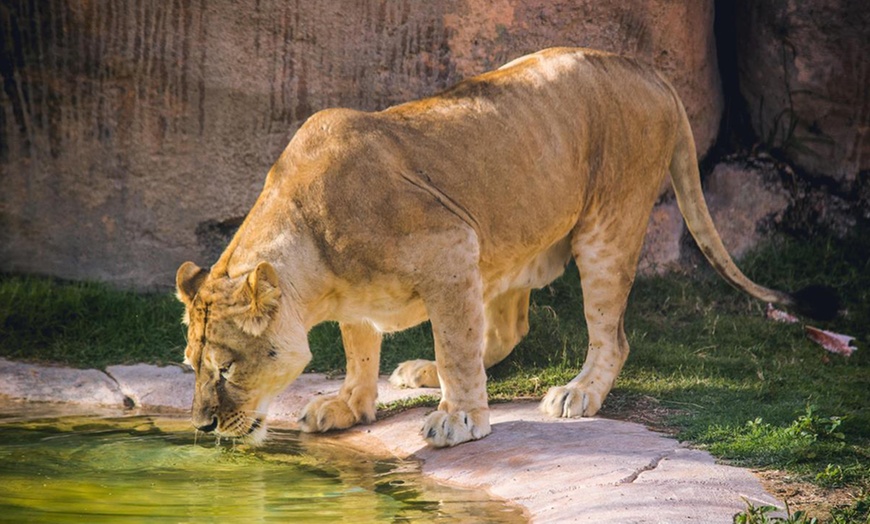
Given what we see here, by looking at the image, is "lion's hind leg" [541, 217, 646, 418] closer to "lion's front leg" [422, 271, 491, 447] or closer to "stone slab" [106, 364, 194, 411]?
"lion's front leg" [422, 271, 491, 447]

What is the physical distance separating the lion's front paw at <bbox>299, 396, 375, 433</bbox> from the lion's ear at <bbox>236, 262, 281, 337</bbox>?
87cm

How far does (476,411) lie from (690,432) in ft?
2.85

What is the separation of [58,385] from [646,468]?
10.2ft

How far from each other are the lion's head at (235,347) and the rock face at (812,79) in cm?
431

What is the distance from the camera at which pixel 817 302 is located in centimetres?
596

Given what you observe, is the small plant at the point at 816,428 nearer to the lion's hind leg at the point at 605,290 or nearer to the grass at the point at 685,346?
the grass at the point at 685,346

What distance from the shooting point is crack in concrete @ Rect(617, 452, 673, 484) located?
425cm

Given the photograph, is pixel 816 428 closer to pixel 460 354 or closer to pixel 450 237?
pixel 460 354

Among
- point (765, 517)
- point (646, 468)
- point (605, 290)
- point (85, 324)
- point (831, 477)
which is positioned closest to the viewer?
point (765, 517)

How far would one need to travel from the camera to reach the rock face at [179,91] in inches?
278

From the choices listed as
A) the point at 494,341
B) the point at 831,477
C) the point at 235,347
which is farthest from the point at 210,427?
the point at 831,477

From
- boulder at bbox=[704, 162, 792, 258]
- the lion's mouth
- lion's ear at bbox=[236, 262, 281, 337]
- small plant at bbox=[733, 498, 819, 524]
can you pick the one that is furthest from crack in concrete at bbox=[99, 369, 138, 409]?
boulder at bbox=[704, 162, 792, 258]

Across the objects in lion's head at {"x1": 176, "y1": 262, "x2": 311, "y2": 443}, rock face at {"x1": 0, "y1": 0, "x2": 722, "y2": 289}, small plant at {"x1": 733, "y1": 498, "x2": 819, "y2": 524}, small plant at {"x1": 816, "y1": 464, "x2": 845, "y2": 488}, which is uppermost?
rock face at {"x1": 0, "y1": 0, "x2": 722, "y2": 289}

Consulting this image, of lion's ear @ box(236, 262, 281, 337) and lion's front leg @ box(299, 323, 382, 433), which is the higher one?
lion's ear @ box(236, 262, 281, 337)
